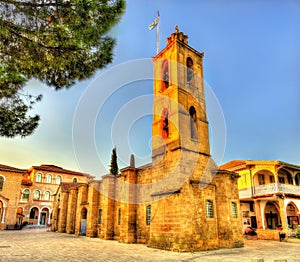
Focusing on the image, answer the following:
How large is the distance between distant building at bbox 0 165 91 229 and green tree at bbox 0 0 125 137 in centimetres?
2936

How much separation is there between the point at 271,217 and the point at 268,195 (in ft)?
13.2

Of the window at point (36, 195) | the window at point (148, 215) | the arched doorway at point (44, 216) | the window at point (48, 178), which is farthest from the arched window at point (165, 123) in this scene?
the arched doorway at point (44, 216)

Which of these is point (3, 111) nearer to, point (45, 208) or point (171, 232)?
point (171, 232)

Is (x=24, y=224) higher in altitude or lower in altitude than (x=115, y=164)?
lower

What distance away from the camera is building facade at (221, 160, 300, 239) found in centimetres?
2142

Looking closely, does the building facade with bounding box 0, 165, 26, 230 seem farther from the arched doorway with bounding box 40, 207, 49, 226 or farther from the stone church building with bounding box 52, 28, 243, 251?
the stone church building with bounding box 52, 28, 243, 251

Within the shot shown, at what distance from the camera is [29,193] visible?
1590 inches

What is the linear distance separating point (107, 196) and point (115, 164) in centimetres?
2018

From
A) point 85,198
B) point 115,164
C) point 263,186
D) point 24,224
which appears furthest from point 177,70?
point 24,224

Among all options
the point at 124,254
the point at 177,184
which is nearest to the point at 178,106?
the point at 177,184

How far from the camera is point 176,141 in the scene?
14.5 meters

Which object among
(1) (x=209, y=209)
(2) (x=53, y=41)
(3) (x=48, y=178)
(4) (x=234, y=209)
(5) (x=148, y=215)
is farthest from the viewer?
(3) (x=48, y=178)

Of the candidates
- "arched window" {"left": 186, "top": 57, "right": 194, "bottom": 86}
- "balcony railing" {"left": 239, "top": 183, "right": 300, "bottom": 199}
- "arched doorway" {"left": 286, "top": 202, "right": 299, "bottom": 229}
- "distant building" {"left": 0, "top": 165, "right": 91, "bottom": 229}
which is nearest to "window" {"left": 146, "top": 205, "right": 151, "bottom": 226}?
"arched window" {"left": 186, "top": 57, "right": 194, "bottom": 86}

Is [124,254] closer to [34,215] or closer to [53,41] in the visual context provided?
[53,41]
